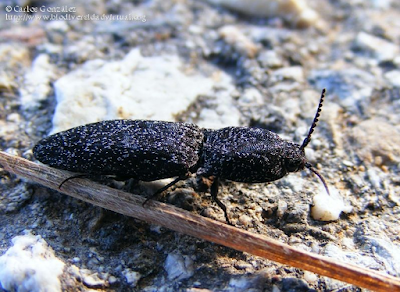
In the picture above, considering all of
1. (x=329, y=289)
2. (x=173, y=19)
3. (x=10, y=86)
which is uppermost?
(x=173, y=19)

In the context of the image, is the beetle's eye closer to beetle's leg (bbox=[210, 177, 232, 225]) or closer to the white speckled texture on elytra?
beetle's leg (bbox=[210, 177, 232, 225])

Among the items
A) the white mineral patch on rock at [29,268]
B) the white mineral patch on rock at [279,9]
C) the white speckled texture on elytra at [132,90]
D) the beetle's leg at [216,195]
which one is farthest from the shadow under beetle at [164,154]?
the white mineral patch on rock at [279,9]

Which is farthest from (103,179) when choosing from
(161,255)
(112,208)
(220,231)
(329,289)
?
(329,289)

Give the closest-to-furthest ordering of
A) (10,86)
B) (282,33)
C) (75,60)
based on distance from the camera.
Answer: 1. (10,86)
2. (75,60)
3. (282,33)

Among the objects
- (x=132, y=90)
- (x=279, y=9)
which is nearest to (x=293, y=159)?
(x=132, y=90)

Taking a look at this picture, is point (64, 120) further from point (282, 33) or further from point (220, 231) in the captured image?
point (282, 33)

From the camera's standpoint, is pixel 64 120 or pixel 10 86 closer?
pixel 64 120

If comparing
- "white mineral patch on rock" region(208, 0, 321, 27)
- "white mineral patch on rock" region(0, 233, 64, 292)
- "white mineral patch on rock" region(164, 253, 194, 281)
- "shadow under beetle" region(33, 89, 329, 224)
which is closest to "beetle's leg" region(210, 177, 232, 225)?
"shadow under beetle" region(33, 89, 329, 224)
